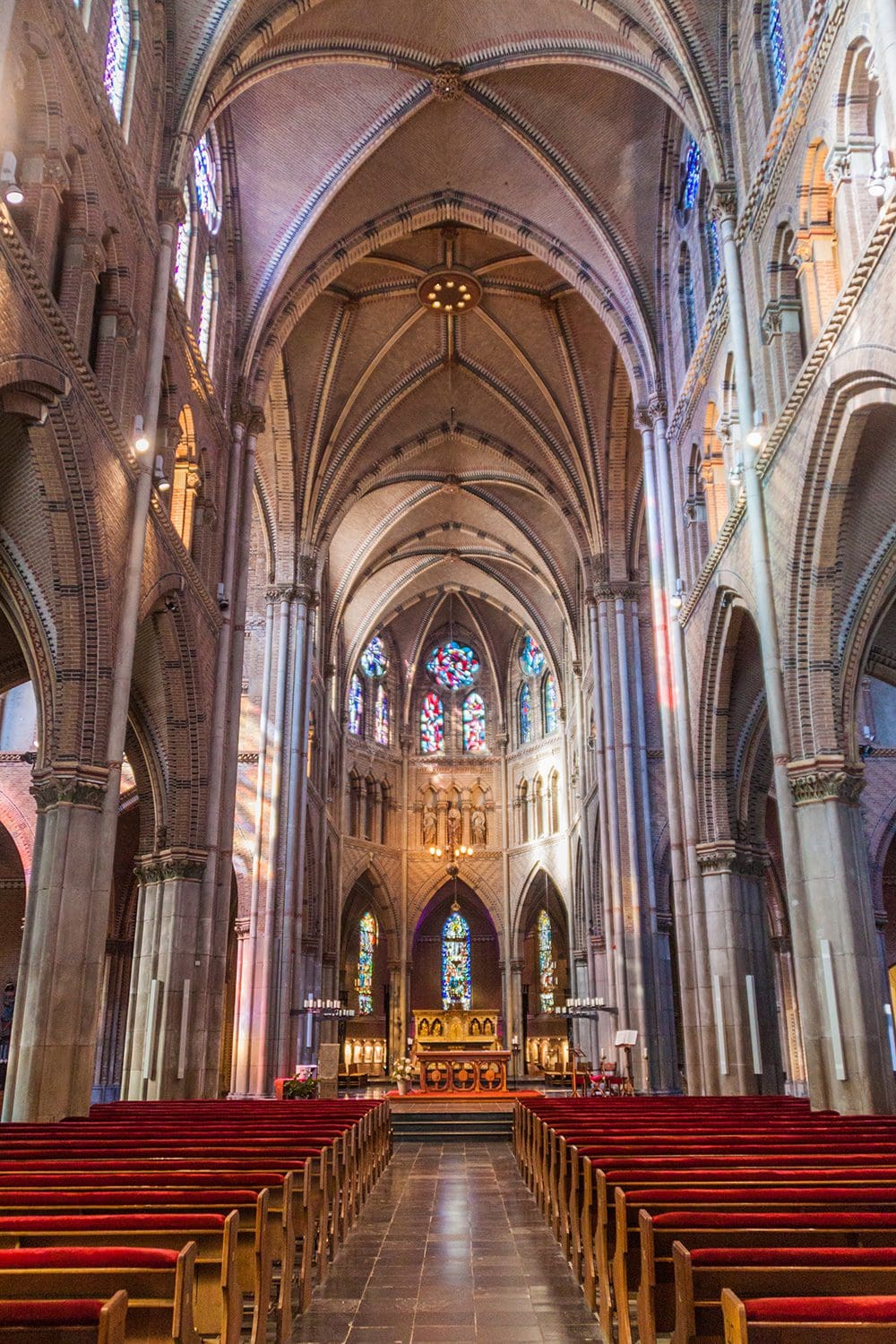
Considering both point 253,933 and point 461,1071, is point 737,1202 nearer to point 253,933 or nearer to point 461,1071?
point 461,1071

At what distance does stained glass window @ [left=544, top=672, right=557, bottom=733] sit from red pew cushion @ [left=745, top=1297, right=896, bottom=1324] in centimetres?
4049

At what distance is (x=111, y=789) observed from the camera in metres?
14.3

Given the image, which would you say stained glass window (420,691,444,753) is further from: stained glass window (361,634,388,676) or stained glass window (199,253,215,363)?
stained glass window (199,253,215,363)

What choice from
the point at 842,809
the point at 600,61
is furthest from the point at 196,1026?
the point at 600,61

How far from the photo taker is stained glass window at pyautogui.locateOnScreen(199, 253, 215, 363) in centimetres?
2155

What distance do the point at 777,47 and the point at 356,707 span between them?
31.1 m

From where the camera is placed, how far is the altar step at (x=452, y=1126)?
66.3 ft

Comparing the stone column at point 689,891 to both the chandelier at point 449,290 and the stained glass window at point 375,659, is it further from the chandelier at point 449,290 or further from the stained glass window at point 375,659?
the stained glass window at point 375,659

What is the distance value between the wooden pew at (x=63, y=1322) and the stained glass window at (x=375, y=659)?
Answer: 4151cm

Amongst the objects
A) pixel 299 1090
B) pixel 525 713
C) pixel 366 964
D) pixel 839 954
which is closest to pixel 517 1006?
pixel 366 964

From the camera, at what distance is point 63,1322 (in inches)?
133

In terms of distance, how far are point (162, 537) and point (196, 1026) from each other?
821 cm

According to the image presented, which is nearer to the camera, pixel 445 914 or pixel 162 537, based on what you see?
pixel 162 537

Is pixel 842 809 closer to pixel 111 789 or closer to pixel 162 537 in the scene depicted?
pixel 111 789
